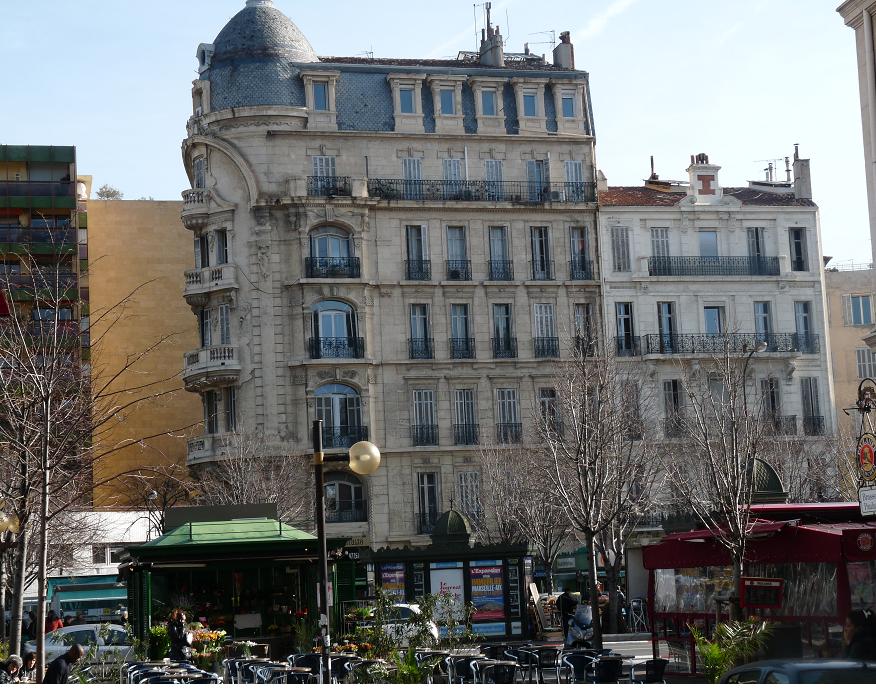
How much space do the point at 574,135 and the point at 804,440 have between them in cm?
1470

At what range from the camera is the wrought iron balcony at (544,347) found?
57.6 m

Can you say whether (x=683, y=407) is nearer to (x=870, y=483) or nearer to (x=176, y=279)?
(x=176, y=279)

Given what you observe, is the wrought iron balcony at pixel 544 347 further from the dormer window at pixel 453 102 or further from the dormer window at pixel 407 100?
the dormer window at pixel 407 100

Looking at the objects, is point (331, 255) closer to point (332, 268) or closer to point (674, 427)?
point (332, 268)

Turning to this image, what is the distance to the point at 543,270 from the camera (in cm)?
5828

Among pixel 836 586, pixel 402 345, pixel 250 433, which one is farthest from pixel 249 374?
pixel 836 586

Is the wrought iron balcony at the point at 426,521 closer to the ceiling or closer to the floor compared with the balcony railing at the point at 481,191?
closer to the floor

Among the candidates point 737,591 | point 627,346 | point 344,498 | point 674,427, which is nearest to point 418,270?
point 627,346

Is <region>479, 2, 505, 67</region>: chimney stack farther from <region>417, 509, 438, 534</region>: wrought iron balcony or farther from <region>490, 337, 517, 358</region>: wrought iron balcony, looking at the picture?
<region>417, 509, 438, 534</region>: wrought iron balcony

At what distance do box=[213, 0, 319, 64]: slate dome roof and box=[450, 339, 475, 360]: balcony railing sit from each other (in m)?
12.3

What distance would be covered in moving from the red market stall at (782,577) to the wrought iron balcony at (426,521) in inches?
1141

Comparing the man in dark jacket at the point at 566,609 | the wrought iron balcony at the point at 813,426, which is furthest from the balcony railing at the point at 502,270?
the man in dark jacket at the point at 566,609

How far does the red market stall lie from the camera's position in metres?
20.8

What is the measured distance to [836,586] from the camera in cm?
2103
